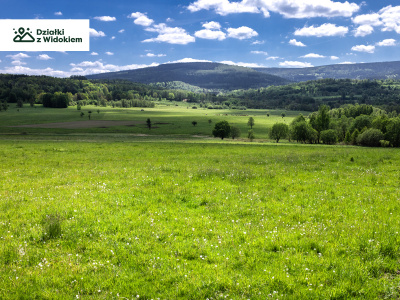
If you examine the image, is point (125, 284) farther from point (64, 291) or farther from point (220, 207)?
point (220, 207)

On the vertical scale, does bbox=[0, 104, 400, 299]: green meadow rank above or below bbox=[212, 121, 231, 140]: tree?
below

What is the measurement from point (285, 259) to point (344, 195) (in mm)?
7419

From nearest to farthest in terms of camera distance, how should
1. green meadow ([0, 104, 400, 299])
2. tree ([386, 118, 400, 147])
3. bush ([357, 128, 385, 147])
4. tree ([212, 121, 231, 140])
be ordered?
green meadow ([0, 104, 400, 299]) < tree ([386, 118, 400, 147]) < bush ([357, 128, 385, 147]) < tree ([212, 121, 231, 140])

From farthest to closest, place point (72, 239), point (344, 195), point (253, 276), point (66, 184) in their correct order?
point (66, 184) → point (344, 195) → point (72, 239) → point (253, 276)

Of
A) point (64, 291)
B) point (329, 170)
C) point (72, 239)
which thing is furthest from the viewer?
point (329, 170)

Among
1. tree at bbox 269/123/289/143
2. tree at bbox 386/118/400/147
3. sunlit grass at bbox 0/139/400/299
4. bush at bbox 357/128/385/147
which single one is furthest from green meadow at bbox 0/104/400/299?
tree at bbox 269/123/289/143

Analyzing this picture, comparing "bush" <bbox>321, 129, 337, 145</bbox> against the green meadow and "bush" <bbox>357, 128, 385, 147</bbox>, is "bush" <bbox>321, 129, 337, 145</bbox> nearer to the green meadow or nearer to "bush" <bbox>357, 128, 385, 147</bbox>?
"bush" <bbox>357, 128, 385, 147</bbox>

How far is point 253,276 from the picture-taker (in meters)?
7.14

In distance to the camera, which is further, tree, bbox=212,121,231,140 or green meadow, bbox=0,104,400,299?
tree, bbox=212,121,231,140

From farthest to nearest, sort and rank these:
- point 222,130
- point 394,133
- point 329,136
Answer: point 222,130
point 329,136
point 394,133

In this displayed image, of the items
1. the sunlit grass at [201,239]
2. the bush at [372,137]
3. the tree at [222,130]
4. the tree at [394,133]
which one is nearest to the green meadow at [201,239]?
the sunlit grass at [201,239]

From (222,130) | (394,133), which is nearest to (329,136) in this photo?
(394,133)

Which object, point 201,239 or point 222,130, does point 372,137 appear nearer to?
point 222,130

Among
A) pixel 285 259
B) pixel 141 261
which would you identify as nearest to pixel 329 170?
pixel 285 259
